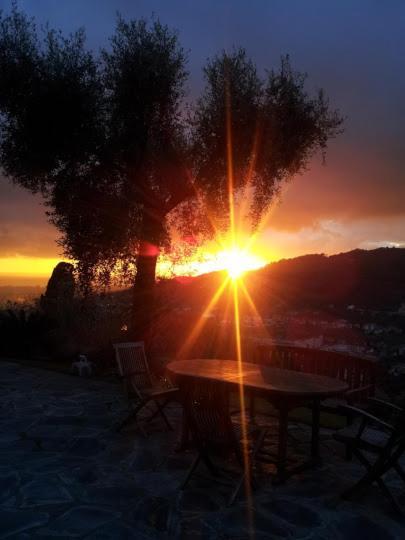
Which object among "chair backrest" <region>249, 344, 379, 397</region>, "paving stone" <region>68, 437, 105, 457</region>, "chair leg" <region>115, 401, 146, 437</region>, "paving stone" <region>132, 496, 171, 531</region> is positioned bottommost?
"paving stone" <region>132, 496, 171, 531</region>

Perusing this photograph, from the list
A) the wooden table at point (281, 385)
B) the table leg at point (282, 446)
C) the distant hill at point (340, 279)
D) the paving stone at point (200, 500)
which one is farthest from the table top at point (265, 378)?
the distant hill at point (340, 279)

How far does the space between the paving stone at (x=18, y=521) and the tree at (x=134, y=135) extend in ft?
22.2

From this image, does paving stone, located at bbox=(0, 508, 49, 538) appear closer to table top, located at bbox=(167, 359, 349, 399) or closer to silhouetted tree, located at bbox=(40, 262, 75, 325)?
table top, located at bbox=(167, 359, 349, 399)

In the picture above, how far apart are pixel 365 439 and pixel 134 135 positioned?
7.52m

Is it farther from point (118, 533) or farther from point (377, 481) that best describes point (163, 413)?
point (377, 481)

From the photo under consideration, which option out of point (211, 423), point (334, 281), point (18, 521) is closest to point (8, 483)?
point (18, 521)

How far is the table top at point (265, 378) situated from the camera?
515 centimetres

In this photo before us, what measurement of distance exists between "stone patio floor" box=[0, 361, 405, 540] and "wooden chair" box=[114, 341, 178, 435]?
0.27m

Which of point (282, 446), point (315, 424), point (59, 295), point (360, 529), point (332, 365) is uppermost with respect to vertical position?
point (59, 295)

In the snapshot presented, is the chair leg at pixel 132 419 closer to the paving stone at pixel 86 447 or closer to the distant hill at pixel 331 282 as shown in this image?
the paving stone at pixel 86 447

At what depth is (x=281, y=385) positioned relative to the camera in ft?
17.7

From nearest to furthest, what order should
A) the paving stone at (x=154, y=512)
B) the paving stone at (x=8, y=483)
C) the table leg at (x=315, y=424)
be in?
the paving stone at (x=154, y=512) → the paving stone at (x=8, y=483) → the table leg at (x=315, y=424)

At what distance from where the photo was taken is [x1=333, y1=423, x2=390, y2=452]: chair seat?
4.69 metres

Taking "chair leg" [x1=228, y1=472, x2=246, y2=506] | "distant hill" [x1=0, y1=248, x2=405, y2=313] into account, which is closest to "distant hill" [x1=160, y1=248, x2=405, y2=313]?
"distant hill" [x1=0, y1=248, x2=405, y2=313]
